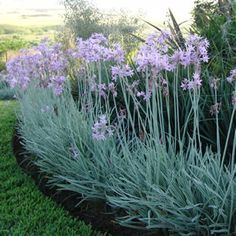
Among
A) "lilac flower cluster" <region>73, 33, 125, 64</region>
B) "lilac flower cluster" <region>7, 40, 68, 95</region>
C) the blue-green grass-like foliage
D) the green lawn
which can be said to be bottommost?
the green lawn

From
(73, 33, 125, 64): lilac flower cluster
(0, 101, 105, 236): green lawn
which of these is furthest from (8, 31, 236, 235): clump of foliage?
(0, 101, 105, 236): green lawn

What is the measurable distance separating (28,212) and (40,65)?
1.66 m

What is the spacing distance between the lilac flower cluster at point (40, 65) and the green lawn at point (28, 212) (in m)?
0.98

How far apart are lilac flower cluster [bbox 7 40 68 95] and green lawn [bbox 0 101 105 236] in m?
0.98

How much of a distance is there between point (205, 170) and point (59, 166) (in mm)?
1529

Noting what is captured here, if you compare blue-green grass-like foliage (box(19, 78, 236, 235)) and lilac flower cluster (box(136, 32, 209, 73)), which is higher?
lilac flower cluster (box(136, 32, 209, 73))

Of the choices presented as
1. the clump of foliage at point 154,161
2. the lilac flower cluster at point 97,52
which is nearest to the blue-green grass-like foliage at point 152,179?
the clump of foliage at point 154,161

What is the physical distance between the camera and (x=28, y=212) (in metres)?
3.62

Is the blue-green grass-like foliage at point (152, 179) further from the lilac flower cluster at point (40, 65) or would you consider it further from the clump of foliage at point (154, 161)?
the lilac flower cluster at point (40, 65)

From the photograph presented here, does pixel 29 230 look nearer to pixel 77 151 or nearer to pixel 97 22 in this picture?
pixel 77 151

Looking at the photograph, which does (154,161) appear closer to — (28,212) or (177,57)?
(177,57)

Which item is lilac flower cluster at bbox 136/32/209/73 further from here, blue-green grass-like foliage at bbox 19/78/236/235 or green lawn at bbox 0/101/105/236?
green lawn at bbox 0/101/105/236

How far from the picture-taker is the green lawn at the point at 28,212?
3258 mm

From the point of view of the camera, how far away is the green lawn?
326 cm
